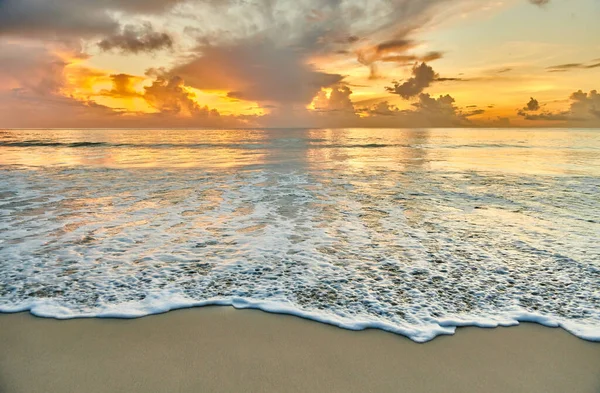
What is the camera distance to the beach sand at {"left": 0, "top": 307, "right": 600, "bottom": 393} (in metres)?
2.67

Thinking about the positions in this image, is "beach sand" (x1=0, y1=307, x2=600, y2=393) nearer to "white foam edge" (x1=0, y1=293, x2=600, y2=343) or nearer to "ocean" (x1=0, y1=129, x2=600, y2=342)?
"white foam edge" (x1=0, y1=293, x2=600, y2=343)

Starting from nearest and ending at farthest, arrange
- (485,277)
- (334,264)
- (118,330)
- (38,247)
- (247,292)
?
(118,330) → (247,292) → (485,277) → (334,264) → (38,247)

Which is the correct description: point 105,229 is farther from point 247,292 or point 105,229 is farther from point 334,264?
point 334,264

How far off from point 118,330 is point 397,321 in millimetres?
2578

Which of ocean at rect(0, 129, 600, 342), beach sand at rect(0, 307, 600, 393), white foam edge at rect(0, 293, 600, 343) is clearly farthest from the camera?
ocean at rect(0, 129, 600, 342)

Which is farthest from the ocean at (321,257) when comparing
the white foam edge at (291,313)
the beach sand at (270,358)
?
the beach sand at (270,358)

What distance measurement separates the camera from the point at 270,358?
298cm

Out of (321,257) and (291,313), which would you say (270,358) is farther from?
(321,257)

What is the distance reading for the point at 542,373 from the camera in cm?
282

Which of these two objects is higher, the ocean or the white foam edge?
the ocean

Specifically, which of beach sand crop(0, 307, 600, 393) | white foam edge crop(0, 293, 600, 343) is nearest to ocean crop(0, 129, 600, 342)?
white foam edge crop(0, 293, 600, 343)

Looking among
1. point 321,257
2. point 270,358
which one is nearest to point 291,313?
point 270,358

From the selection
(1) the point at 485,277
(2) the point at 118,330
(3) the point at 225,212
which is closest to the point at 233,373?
(2) the point at 118,330

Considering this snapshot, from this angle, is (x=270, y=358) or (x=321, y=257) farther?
(x=321, y=257)
